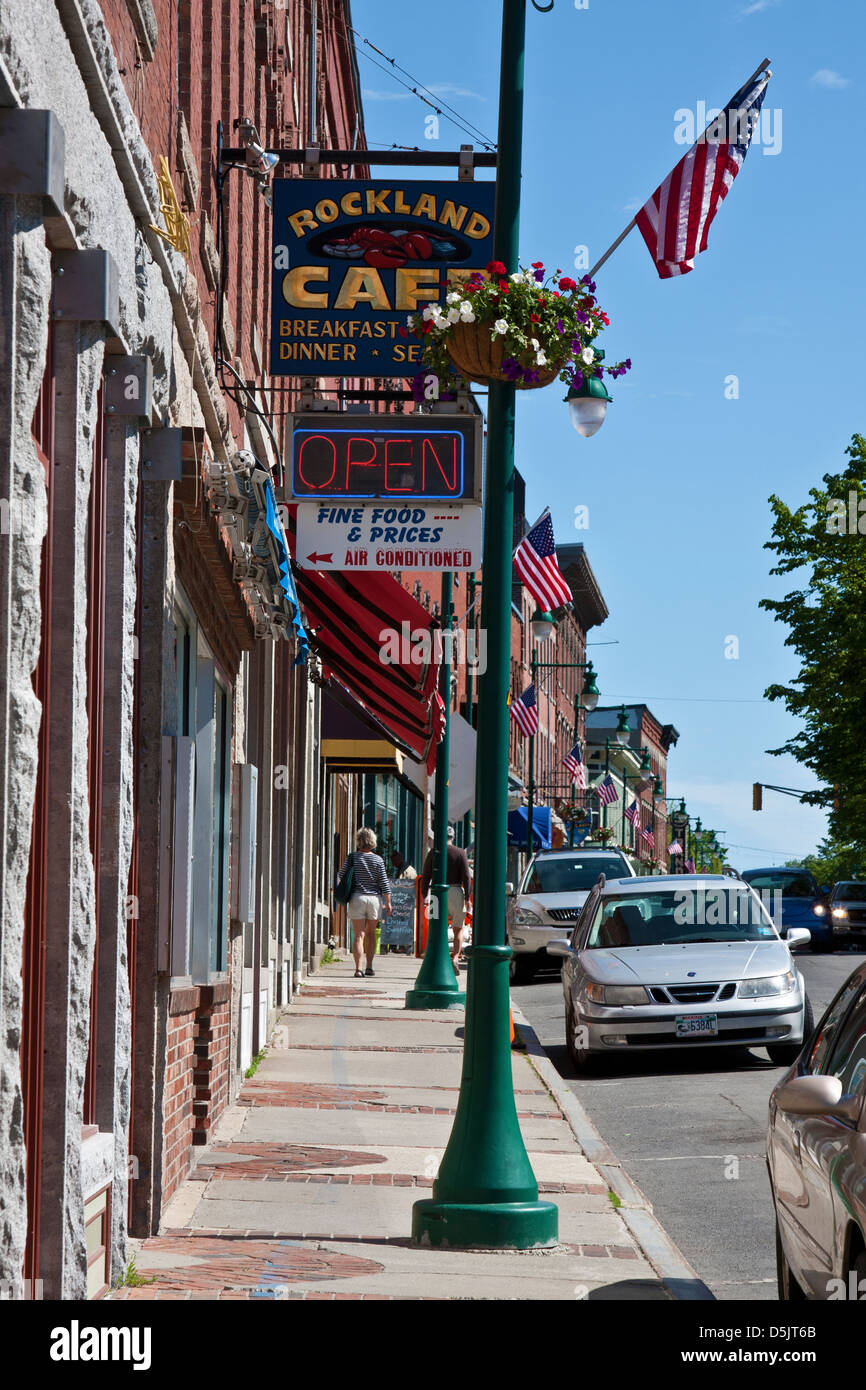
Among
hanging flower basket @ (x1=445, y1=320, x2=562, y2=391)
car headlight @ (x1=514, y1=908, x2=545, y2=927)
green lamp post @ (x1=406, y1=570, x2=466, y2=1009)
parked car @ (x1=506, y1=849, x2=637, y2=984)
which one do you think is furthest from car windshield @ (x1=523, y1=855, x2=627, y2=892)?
hanging flower basket @ (x1=445, y1=320, x2=562, y2=391)

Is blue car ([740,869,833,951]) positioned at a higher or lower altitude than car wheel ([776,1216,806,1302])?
higher

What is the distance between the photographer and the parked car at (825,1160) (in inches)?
192

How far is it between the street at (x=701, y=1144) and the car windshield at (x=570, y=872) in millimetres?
7304

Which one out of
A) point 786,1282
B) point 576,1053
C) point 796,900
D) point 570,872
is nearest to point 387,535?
point 576,1053

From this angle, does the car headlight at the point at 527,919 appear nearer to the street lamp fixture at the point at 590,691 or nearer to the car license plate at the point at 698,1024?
the car license plate at the point at 698,1024

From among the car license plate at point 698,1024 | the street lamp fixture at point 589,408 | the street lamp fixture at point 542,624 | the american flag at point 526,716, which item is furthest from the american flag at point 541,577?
the street lamp fixture at point 589,408

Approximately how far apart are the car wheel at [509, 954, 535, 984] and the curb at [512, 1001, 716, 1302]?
32.8 feet

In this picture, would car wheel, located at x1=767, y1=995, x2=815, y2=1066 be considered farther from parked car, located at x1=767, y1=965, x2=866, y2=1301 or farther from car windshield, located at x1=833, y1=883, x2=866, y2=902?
car windshield, located at x1=833, y1=883, x2=866, y2=902

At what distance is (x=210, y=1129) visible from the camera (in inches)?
414

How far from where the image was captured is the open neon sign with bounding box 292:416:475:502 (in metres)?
12.5

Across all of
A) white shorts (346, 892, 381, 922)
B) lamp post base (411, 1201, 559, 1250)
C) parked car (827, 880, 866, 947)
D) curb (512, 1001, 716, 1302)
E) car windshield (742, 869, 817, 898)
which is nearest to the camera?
curb (512, 1001, 716, 1302)

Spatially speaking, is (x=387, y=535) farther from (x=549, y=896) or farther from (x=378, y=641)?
(x=549, y=896)
